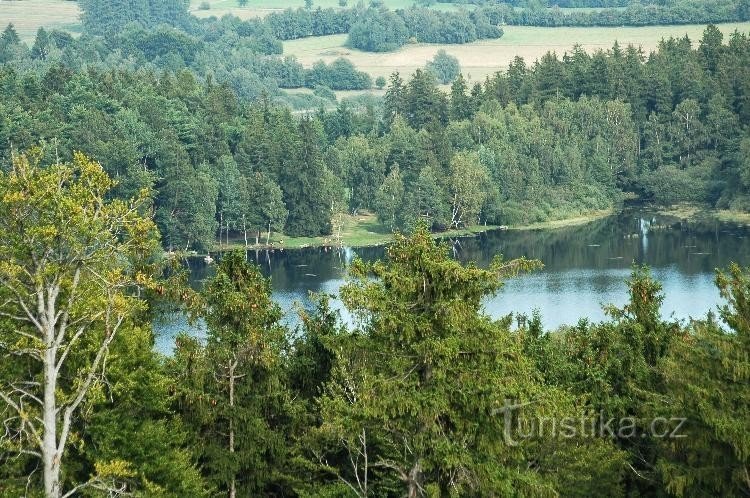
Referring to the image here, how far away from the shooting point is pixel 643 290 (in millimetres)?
31406

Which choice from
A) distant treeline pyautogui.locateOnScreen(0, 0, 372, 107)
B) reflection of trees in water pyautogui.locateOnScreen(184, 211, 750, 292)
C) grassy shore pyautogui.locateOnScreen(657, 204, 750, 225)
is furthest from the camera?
distant treeline pyautogui.locateOnScreen(0, 0, 372, 107)

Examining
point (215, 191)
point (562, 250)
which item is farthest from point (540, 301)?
point (215, 191)

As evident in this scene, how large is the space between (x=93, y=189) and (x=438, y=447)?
735cm

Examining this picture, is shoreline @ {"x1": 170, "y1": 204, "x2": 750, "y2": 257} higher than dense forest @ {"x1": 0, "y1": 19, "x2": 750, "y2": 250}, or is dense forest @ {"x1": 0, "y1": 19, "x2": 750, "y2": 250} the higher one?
dense forest @ {"x1": 0, "y1": 19, "x2": 750, "y2": 250}

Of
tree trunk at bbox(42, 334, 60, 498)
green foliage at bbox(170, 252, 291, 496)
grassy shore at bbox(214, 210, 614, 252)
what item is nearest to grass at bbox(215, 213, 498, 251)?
grassy shore at bbox(214, 210, 614, 252)

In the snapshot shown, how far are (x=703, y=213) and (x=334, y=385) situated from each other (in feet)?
289

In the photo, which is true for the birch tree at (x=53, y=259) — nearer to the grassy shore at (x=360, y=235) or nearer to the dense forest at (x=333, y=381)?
the dense forest at (x=333, y=381)

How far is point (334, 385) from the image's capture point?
94.9 feet

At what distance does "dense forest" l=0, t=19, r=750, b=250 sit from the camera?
104 meters

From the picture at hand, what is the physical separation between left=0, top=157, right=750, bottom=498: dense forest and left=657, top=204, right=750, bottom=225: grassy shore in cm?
7923

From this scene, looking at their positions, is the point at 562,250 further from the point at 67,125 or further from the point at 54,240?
A: the point at 54,240

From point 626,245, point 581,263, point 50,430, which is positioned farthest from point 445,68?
point 50,430

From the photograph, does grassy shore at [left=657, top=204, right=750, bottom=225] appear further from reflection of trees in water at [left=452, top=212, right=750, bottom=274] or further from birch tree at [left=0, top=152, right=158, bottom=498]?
birch tree at [left=0, top=152, right=158, bottom=498]

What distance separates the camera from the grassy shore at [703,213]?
356 feet
